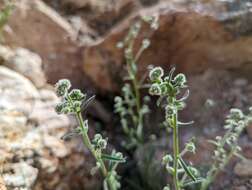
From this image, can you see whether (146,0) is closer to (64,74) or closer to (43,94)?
(64,74)

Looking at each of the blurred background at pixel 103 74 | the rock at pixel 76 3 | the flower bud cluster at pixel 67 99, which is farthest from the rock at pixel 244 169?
the rock at pixel 76 3

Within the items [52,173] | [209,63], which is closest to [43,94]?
[52,173]

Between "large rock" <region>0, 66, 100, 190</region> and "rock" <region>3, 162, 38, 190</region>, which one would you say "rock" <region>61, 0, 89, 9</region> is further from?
"rock" <region>3, 162, 38, 190</region>

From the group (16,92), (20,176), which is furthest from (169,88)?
(16,92)

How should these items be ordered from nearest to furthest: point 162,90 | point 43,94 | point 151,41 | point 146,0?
point 162,90 → point 43,94 → point 151,41 → point 146,0

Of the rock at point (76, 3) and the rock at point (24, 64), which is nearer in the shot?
the rock at point (24, 64)

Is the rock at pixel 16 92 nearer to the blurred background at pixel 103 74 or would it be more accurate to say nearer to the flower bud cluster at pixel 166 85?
the blurred background at pixel 103 74

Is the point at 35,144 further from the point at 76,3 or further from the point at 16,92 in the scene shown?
the point at 76,3
